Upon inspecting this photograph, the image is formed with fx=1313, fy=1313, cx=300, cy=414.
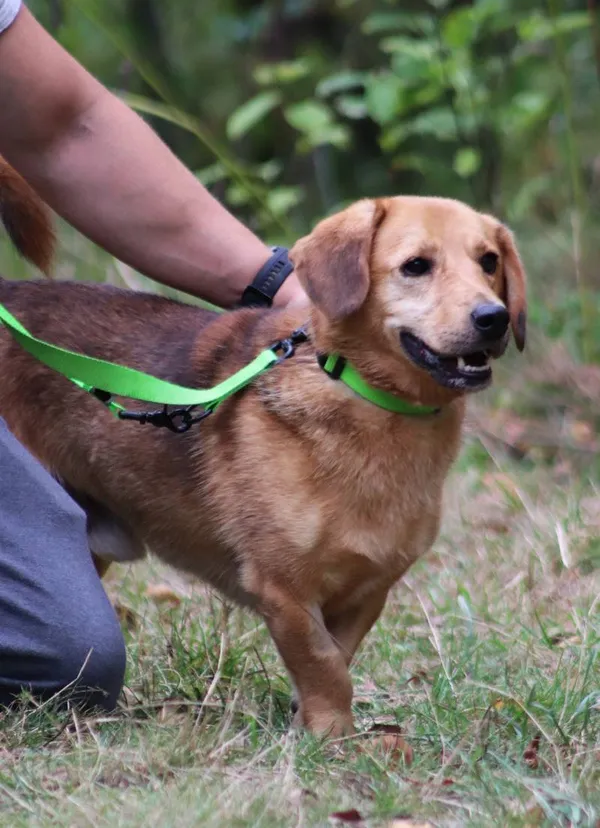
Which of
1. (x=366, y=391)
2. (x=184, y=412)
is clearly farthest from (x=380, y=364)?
(x=184, y=412)

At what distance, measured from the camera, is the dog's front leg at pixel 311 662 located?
2961 mm

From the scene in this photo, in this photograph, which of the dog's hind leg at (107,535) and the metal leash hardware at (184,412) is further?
the dog's hind leg at (107,535)

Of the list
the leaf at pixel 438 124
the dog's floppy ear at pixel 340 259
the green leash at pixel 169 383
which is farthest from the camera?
the leaf at pixel 438 124

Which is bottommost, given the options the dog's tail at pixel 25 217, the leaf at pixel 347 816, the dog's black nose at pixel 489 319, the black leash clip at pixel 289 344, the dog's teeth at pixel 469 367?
the leaf at pixel 347 816

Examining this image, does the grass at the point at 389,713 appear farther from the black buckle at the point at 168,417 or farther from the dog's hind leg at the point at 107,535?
the black buckle at the point at 168,417

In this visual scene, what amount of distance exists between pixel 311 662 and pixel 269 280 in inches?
40.5

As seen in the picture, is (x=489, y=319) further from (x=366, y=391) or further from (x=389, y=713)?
(x=389, y=713)

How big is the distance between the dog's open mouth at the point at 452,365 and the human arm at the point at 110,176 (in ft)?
1.67

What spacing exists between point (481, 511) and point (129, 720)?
2.29m

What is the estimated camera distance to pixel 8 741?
276 cm

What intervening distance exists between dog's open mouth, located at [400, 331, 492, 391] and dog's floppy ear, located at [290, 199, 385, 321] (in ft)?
0.51

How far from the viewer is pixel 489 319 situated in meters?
2.77

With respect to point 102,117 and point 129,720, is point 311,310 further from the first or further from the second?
point 129,720

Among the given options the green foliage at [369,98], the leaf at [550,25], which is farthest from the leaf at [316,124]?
the leaf at [550,25]
